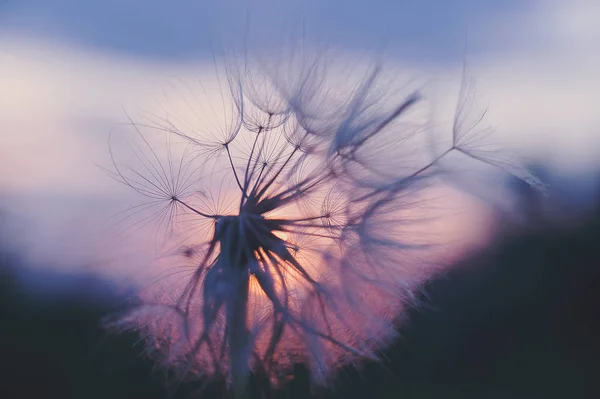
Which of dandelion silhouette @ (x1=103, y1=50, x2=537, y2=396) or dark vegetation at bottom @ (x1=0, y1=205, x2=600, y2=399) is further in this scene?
dark vegetation at bottom @ (x1=0, y1=205, x2=600, y2=399)

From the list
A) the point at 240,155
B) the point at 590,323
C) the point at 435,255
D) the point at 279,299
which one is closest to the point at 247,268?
the point at 279,299

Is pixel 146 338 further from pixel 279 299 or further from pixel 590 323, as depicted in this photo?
pixel 590 323

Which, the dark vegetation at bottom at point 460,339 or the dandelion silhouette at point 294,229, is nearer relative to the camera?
the dandelion silhouette at point 294,229

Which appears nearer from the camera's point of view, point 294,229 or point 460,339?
point 294,229
